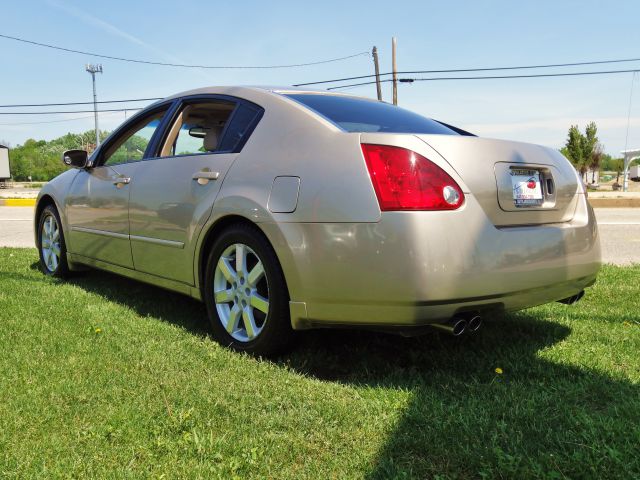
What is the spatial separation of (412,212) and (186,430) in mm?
1249

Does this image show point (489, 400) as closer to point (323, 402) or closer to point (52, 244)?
point (323, 402)

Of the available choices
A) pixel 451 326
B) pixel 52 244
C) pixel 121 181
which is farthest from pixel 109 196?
pixel 451 326

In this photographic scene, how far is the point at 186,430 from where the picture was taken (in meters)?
2.14

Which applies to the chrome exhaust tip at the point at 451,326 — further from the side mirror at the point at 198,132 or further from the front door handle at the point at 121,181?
the front door handle at the point at 121,181

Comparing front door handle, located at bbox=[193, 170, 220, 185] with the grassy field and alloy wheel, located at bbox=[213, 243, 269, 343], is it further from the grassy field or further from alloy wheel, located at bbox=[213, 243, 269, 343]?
the grassy field

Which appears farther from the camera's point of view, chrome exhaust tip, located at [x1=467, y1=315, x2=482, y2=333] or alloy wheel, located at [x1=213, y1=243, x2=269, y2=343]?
alloy wheel, located at [x1=213, y1=243, x2=269, y2=343]

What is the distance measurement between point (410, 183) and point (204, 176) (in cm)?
130

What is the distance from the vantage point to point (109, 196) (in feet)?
13.5

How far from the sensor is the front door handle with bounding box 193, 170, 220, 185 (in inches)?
122

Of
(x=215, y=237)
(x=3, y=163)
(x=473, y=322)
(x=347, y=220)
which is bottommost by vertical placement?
(x=473, y=322)

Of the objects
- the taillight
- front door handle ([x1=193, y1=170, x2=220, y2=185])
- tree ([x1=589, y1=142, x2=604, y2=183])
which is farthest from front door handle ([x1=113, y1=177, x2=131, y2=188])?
tree ([x1=589, y1=142, x2=604, y2=183])

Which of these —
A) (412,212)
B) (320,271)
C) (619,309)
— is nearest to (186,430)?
(320,271)

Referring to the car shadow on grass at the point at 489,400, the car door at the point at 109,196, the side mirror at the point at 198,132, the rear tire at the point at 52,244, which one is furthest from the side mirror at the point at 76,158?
the car shadow on grass at the point at 489,400

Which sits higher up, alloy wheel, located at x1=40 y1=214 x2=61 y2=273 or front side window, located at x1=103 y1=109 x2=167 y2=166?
front side window, located at x1=103 y1=109 x2=167 y2=166
